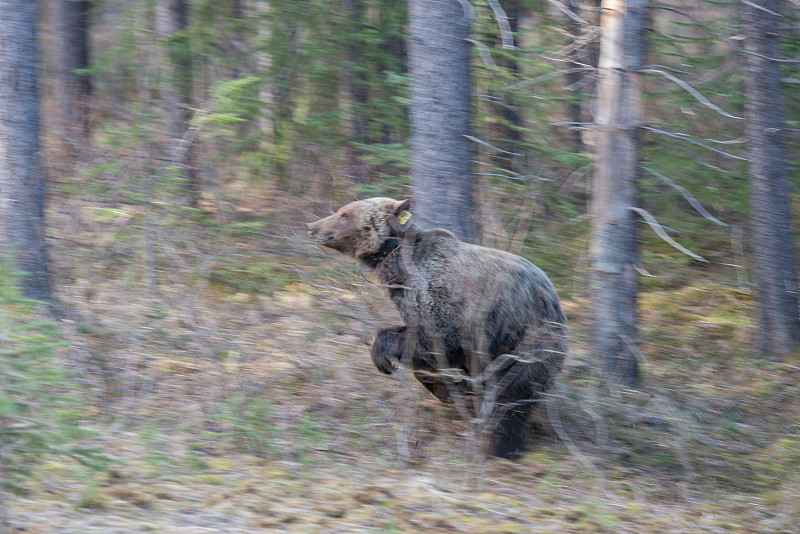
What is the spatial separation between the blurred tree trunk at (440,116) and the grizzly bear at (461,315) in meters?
1.27

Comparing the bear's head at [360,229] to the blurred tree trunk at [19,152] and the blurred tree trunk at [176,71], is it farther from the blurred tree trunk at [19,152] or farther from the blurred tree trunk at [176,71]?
the blurred tree trunk at [176,71]

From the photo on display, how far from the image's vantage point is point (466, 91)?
9.91 m

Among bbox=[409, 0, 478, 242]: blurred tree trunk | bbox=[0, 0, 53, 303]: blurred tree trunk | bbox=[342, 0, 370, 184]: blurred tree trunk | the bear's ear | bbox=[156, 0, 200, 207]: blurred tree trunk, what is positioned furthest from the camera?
bbox=[156, 0, 200, 207]: blurred tree trunk

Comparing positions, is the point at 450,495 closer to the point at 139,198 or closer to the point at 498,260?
the point at 498,260

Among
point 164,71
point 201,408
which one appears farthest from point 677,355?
point 164,71

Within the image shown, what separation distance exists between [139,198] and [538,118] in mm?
6544

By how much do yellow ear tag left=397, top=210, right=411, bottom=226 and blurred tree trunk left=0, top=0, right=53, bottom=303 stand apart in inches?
171

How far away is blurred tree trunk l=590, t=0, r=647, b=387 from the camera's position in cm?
897

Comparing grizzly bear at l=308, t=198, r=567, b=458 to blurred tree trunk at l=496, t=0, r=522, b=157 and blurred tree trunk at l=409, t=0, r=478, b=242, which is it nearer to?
blurred tree trunk at l=409, t=0, r=478, b=242

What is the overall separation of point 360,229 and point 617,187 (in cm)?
319

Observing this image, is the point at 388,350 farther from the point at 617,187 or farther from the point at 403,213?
the point at 617,187

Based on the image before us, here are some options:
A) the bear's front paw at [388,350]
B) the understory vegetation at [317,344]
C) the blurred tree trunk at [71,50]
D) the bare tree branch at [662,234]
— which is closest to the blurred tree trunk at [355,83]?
the understory vegetation at [317,344]

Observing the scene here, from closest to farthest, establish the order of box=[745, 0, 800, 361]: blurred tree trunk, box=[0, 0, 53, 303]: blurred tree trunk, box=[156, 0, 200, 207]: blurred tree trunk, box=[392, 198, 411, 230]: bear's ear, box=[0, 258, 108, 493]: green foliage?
box=[0, 258, 108, 493]: green foliage → box=[392, 198, 411, 230]: bear's ear → box=[0, 0, 53, 303]: blurred tree trunk → box=[745, 0, 800, 361]: blurred tree trunk → box=[156, 0, 200, 207]: blurred tree trunk

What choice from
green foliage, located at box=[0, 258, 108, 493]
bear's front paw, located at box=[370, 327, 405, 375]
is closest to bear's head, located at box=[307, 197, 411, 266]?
bear's front paw, located at box=[370, 327, 405, 375]
